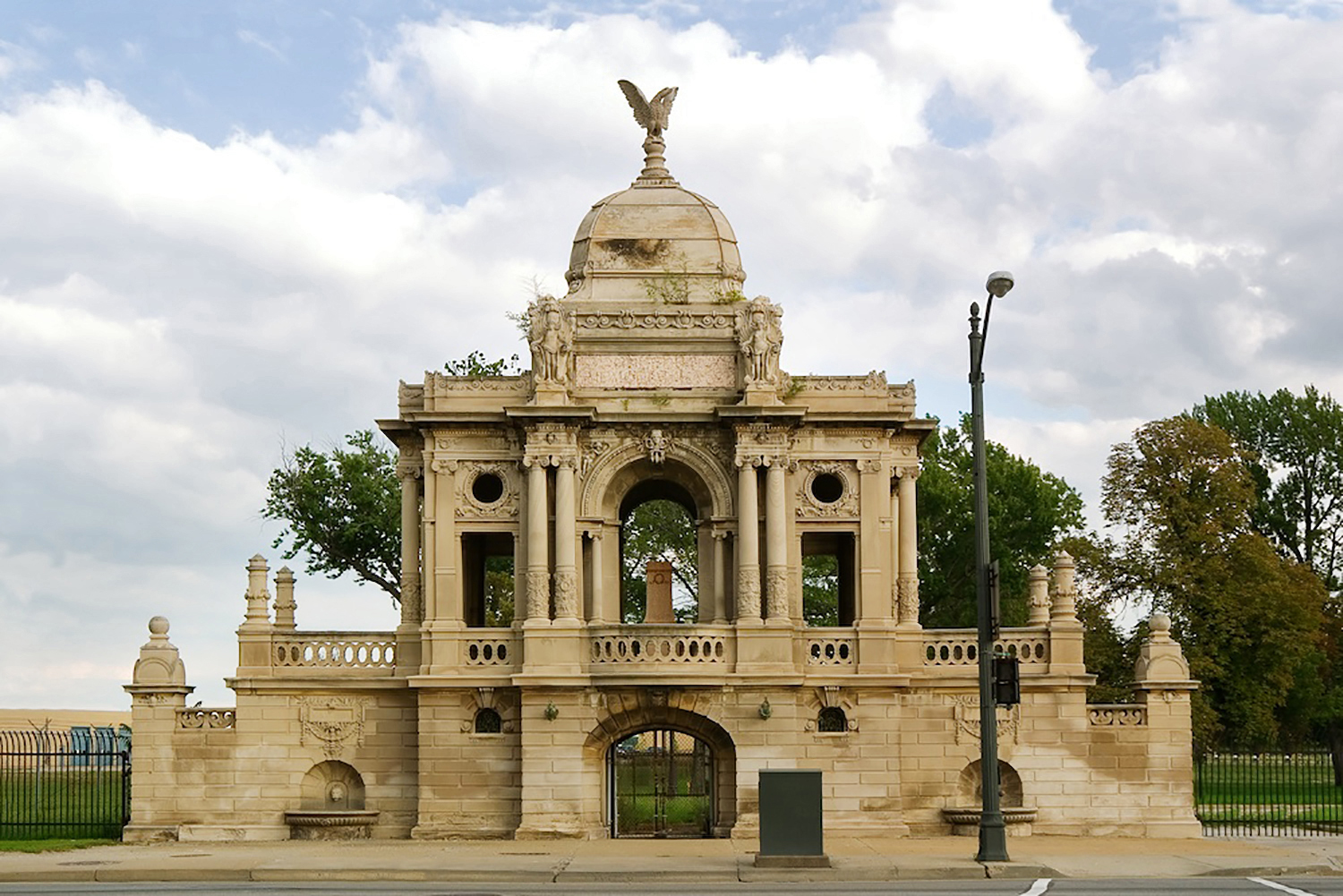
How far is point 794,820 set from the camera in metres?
32.8

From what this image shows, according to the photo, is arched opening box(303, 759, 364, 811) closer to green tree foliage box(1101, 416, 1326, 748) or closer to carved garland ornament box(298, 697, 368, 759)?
carved garland ornament box(298, 697, 368, 759)

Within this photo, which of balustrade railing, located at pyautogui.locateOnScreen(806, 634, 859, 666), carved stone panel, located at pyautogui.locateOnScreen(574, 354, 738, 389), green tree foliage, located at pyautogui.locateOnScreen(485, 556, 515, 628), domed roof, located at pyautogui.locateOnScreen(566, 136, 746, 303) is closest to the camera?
balustrade railing, located at pyautogui.locateOnScreen(806, 634, 859, 666)

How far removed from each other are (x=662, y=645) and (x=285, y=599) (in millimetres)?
8064

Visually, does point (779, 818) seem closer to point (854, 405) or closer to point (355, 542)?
point (854, 405)

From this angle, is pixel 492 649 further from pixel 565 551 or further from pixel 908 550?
pixel 908 550

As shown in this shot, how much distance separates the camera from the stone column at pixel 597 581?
1649 inches

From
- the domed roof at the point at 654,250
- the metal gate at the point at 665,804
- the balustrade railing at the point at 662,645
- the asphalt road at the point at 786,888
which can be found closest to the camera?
the asphalt road at the point at 786,888

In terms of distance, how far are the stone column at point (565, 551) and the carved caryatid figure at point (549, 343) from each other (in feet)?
5.74

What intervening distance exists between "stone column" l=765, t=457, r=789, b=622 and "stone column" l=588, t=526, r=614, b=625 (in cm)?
336

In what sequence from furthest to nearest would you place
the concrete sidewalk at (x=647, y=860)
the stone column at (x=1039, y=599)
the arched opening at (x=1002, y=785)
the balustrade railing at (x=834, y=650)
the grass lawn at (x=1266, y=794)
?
the grass lawn at (x=1266, y=794)
the stone column at (x=1039, y=599)
the balustrade railing at (x=834, y=650)
the arched opening at (x=1002, y=785)
the concrete sidewalk at (x=647, y=860)

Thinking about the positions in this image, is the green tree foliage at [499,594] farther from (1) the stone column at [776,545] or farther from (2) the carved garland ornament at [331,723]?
(1) the stone column at [776,545]

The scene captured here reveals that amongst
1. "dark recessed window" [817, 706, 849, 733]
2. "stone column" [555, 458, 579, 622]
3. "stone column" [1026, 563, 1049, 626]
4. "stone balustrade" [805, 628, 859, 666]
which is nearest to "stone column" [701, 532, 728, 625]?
"stone balustrade" [805, 628, 859, 666]

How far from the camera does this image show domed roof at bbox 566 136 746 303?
42.8 metres

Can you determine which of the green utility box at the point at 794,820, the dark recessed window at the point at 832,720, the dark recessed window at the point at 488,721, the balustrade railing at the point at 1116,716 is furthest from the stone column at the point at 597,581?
the balustrade railing at the point at 1116,716
